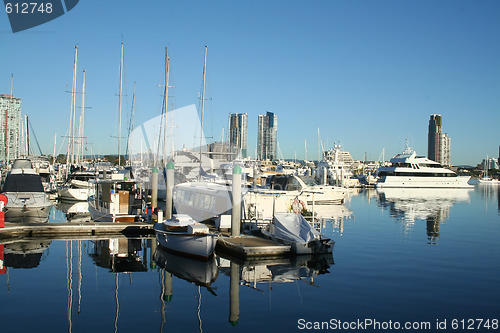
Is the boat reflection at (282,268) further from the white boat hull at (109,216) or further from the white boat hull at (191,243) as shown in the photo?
the white boat hull at (109,216)

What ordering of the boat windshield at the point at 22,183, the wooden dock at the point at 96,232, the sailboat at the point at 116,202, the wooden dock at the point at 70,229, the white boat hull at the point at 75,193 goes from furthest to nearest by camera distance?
the white boat hull at the point at 75,193 < the boat windshield at the point at 22,183 < the sailboat at the point at 116,202 < the wooden dock at the point at 70,229 < the wooden dock at the point at 96,232

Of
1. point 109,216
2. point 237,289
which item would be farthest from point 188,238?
point 109,216

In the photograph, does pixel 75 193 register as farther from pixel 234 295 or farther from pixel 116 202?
pixel 234 295

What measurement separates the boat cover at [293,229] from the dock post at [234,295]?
10.8 ft

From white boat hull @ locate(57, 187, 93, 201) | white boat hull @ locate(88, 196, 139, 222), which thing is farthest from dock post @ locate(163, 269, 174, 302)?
white boat hull @ locate(57, 187, 93, 201)

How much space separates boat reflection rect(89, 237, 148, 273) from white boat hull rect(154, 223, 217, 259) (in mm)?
1591

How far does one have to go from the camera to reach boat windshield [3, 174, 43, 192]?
34969 millimetres

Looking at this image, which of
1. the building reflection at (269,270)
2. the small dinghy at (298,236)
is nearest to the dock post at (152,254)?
the building reflection at (269,270)

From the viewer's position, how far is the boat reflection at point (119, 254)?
65.2ft

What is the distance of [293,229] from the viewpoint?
22453 mm

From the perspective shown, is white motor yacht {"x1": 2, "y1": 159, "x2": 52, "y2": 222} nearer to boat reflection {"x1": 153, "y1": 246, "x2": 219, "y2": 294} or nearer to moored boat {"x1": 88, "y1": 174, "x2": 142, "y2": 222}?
moored boat {"x1": 88, "y1": 174, "x2": 142, "y2": 222}

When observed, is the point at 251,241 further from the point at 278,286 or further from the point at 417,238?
the point at 417,238

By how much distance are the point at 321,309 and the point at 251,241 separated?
8247 mm

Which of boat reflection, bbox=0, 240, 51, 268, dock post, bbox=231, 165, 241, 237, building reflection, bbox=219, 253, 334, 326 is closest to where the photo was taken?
building reflection, bbox=219, 253, 334, 326
